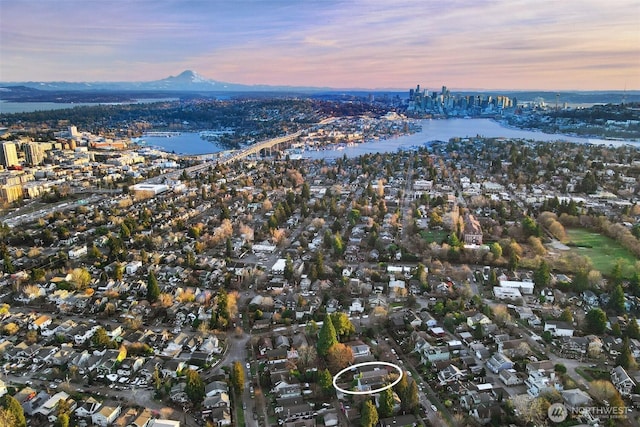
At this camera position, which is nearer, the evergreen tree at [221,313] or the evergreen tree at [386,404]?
the evergreen tree at [386,404]

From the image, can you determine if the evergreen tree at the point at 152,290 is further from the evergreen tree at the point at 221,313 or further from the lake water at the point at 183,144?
the lake water at the point at 183,144

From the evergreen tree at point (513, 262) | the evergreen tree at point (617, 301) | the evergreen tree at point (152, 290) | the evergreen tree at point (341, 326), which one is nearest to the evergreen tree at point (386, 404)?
the evergreen tree at point (341, 326)

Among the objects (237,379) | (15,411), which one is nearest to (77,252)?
(15,411)

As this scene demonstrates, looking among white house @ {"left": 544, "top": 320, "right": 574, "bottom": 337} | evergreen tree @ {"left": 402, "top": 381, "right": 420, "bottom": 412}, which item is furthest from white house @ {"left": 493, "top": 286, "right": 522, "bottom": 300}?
evergreen tree @ {"left": 402, "top": 381, "right": 420, "bottom": 412}

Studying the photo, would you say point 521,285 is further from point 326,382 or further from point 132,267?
point 132,267

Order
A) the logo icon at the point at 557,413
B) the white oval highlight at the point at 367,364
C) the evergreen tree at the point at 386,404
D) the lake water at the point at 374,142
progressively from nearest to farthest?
the logo icon at the point at 557,413, the evergreen tree at the point at 386,404, the white oval highlight at the point at 367,364, the lake water at the point at 374,142

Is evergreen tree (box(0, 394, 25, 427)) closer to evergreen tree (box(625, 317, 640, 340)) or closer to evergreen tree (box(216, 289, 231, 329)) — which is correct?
evergreen tree (box(216, 289, 231, 329))
